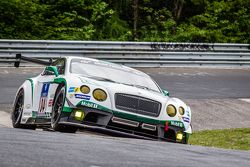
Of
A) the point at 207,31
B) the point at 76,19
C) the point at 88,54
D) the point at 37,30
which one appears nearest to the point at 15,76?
the point at 88,54

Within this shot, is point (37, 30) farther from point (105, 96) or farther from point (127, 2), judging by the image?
point (105, 96)

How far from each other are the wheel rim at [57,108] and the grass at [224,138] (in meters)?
3.54

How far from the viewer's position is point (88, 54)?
78.6 feet

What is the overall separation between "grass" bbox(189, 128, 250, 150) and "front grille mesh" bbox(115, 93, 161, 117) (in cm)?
270

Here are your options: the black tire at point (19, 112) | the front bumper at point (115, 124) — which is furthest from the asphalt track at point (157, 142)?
the black tire at point (19, 112)

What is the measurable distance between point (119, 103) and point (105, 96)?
0.23m

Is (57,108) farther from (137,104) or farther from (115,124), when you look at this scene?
(137,104)

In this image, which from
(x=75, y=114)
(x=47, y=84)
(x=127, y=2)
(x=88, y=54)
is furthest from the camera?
(x=127, y=2)

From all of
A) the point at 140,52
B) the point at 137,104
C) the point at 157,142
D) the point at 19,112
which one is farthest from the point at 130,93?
the point at 140,52

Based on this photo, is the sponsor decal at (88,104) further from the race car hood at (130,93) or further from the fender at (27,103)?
the fender at (27,103)

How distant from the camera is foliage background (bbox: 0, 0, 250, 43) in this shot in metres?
27.1

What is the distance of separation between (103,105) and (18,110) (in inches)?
98.9

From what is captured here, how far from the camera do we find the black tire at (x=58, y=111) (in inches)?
417

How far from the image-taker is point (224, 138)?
46.6 feet
